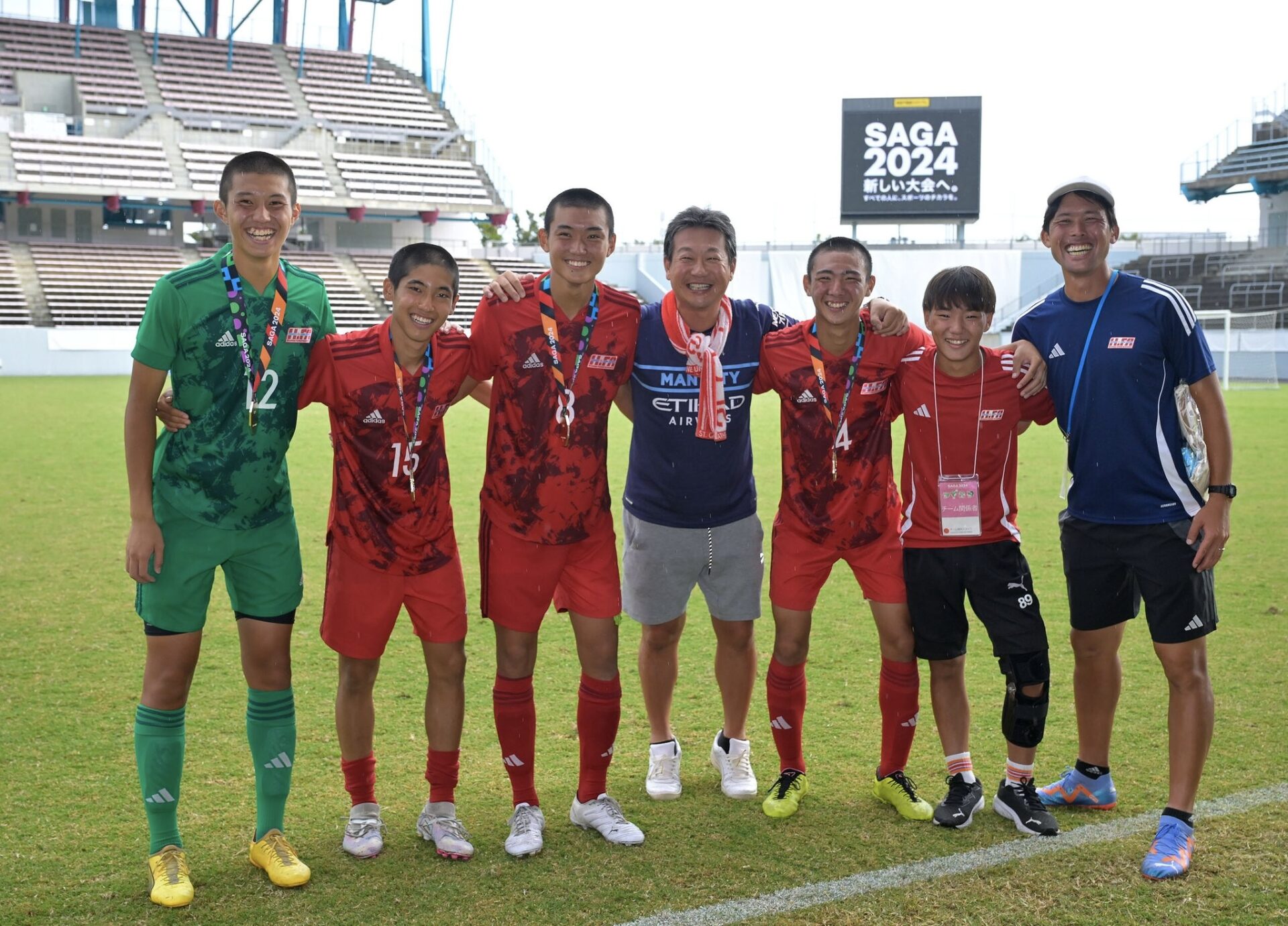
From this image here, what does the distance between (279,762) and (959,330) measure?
2645 mm

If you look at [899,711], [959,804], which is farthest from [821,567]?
[959,804]

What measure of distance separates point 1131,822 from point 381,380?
9.47ft

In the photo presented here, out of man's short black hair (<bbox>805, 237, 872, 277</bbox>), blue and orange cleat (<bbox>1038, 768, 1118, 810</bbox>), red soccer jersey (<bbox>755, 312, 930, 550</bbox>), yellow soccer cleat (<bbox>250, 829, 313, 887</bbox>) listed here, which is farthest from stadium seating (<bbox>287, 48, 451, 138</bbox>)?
blue and orange cleat (<bbox>1038, 768, 1118, 810</bbox>)

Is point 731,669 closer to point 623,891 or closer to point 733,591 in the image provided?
point 733,591

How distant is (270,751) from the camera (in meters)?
3.63

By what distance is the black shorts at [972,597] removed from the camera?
12.9 feet

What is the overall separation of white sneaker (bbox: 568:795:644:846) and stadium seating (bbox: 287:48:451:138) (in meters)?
43.5

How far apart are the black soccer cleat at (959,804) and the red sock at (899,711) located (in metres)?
0.19

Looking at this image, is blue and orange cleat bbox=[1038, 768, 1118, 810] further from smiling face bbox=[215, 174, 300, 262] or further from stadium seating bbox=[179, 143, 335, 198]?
stadium seating bbox=[179, 143, 335, 198]

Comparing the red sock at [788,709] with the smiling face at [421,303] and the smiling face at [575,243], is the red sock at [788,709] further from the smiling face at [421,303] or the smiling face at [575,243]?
the smiling face at [421,303]

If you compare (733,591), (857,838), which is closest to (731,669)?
(733,591)

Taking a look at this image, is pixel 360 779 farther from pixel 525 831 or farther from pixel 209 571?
pixel 209 571

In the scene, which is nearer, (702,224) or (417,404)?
(417,404)

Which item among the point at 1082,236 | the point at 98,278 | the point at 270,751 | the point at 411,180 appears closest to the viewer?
the point at 270,751
